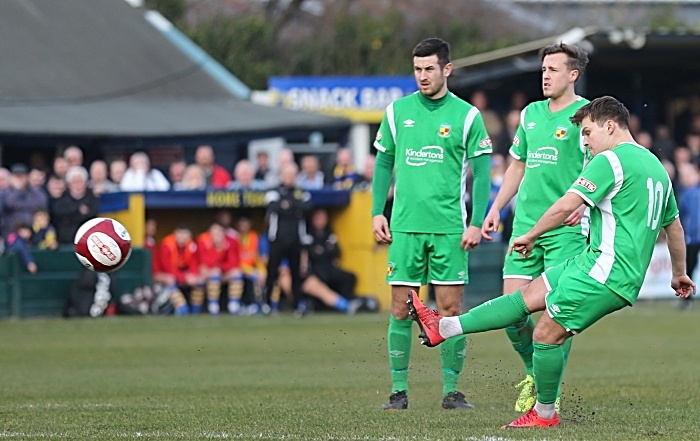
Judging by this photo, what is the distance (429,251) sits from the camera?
9.27 m

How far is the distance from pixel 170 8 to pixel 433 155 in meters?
26.0

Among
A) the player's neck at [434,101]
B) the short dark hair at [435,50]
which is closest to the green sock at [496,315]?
the player's neck at [434,101]

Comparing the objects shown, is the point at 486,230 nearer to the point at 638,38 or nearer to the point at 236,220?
the point at 236,220

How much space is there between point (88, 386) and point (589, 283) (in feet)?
15.8

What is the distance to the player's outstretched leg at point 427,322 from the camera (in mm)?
8031

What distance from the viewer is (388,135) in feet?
30.6

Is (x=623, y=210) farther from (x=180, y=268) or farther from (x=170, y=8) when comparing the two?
(x=170, y=8)

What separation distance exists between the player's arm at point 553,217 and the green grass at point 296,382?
1.05 meters

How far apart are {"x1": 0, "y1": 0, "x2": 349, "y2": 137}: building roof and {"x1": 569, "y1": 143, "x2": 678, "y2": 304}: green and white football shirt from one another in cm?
1403

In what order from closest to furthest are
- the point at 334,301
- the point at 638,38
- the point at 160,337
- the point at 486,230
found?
1. the point at 486,230
2. the point at 160,337
3. the point at 334,301
4. the point at 638,38

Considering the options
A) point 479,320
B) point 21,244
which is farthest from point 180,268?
point 479,320

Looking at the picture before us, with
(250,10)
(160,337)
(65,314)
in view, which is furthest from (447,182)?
(250,10)

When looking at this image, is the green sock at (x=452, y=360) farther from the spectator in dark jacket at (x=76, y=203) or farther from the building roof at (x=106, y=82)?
the building roof at (x=106, y=82)

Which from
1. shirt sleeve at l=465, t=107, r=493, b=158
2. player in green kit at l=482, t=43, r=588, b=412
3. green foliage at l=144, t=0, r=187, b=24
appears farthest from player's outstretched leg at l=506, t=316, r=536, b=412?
green foliage at l=144, t=0, r=187, b=24
